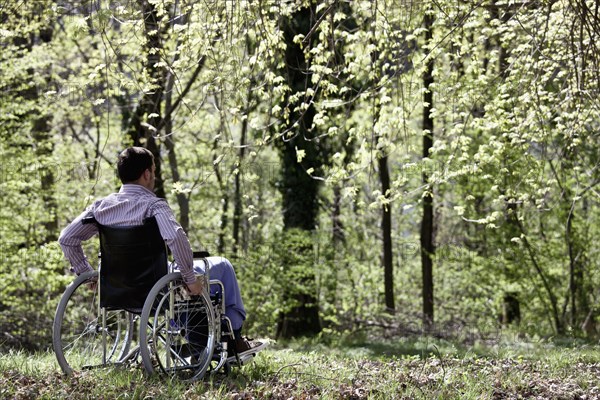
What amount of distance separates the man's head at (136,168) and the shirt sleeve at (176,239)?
0.85 feet

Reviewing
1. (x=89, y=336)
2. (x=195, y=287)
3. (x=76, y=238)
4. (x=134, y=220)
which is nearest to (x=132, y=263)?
(x=134, y=220)

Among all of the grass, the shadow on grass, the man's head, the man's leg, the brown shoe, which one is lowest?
the shadow on grass

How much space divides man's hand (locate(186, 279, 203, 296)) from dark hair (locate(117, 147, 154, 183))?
2.24ft

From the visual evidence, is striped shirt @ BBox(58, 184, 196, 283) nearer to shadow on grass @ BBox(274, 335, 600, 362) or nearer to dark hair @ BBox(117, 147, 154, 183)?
dark hair @ BBox(117, 147, 154, 183)

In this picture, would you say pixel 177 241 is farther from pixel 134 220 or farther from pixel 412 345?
pixel 412 345

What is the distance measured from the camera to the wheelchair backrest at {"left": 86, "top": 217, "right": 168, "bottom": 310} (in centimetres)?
412

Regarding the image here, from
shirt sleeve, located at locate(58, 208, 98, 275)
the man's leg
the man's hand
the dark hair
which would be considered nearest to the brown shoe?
the man's leg

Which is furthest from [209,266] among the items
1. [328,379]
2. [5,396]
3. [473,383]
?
[473,383]

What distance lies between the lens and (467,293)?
16.7 metres

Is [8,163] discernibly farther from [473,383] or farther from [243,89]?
[473,383]

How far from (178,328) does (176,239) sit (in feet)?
1.75

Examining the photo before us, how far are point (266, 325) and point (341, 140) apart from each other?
3.51 meters

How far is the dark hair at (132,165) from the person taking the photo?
14.2ft

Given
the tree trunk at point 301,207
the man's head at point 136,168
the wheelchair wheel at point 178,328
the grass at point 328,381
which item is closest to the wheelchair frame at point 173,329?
the wheelchair wheel at point 178,328
